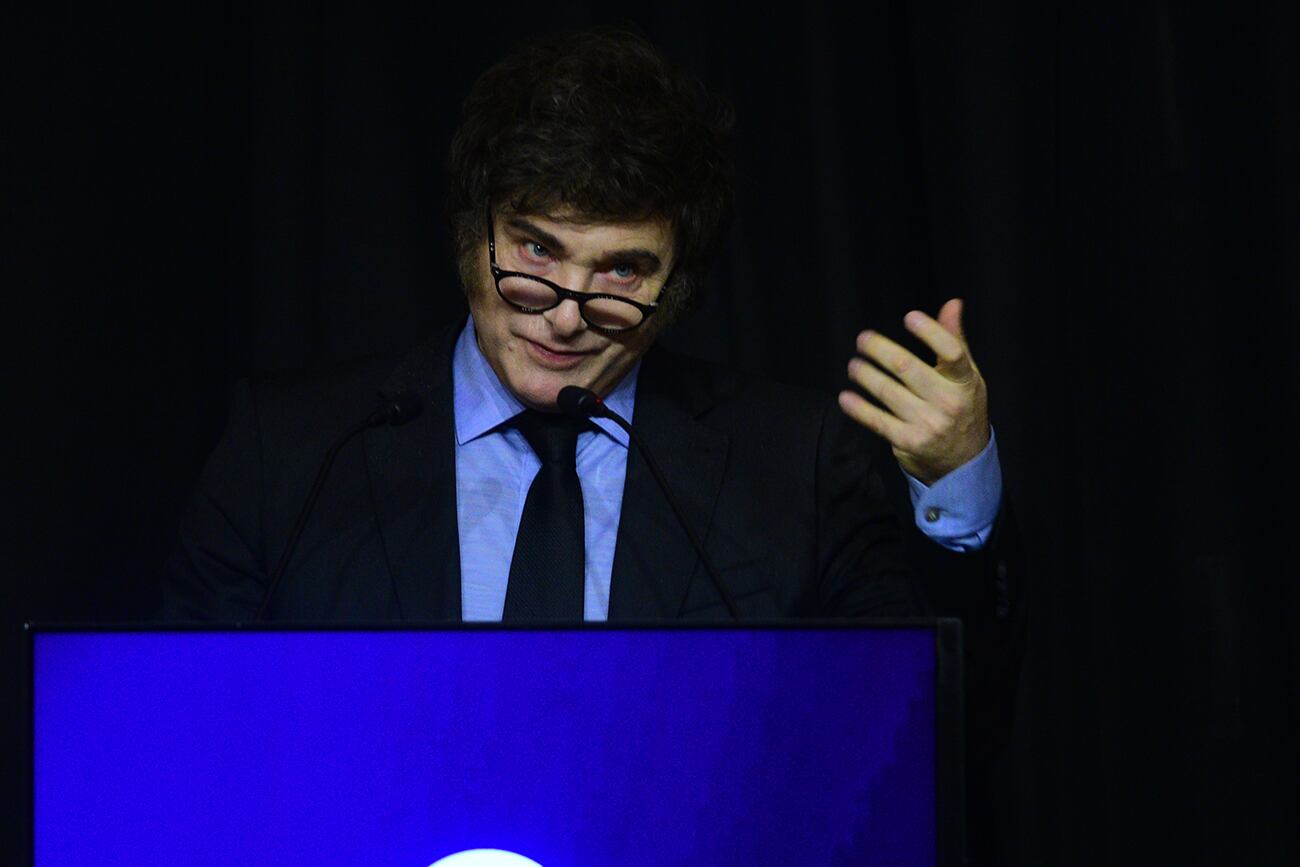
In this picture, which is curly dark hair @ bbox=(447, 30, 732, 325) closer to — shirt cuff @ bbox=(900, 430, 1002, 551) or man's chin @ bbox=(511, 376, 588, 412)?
man's chin @ bbox=(511, 376, 588, 412)

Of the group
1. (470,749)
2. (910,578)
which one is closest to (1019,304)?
(910,578)

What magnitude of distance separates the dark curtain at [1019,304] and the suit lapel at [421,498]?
0.64m

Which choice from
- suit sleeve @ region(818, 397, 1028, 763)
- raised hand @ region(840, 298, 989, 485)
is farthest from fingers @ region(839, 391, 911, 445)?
suit sleeve @ region(818, 397, 1028, 763)

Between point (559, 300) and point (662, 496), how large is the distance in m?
0.26

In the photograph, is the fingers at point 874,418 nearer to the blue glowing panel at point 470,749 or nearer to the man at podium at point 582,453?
the man at podium at point 582,453

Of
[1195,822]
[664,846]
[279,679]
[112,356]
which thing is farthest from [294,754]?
[1195,822]

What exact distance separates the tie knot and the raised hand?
1.12 feet

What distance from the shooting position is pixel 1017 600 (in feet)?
4.97

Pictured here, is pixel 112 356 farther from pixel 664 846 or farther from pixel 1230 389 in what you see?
pixel 1230 389

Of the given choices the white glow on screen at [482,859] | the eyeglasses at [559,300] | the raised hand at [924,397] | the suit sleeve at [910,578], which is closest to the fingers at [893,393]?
the raised hand at [924,397]

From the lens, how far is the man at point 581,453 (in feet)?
5.04

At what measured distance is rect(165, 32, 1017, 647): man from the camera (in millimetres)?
1535

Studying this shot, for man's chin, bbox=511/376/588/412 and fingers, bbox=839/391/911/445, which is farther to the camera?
man's chin, bbox=511/376/588/412

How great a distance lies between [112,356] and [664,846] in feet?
5.05
